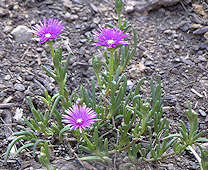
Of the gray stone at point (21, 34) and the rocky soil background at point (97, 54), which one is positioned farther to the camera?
the gray stone at point (21, 34)

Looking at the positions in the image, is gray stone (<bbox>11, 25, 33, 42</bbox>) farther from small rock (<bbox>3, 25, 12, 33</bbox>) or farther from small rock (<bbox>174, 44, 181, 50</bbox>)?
small rock (<bbox>174, 44, 181, 50</bbox>)

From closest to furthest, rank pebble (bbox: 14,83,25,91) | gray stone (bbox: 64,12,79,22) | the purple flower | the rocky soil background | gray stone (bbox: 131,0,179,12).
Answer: the purple flower, the rocky soil background, pebble (bbox: 14,83,25,91), gray stone (bbox: 64,12,79,22), gray stone (bbox: 131,0,179,12)

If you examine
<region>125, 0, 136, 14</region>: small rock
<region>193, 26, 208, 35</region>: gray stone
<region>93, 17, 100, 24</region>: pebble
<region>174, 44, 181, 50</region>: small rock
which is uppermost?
<region>125, 0, 136, 14</region>: small rock

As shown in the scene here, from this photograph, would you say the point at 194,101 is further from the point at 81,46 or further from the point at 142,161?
the point at 81,46

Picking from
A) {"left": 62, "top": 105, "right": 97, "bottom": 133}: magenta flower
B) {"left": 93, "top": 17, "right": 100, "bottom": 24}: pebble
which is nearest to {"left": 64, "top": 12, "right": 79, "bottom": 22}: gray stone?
{"left": 93, "top": 17, "right": 100, "bottom": 24}: pebble

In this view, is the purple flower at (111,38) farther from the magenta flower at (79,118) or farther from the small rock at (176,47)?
the small rock at (176,47)

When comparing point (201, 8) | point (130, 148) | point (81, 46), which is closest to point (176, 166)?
point (130, 148)

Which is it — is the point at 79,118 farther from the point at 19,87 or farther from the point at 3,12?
the point at 3,12

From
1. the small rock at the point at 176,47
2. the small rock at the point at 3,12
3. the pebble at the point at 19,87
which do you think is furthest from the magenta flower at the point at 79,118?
the small rock at the point at 3,12
